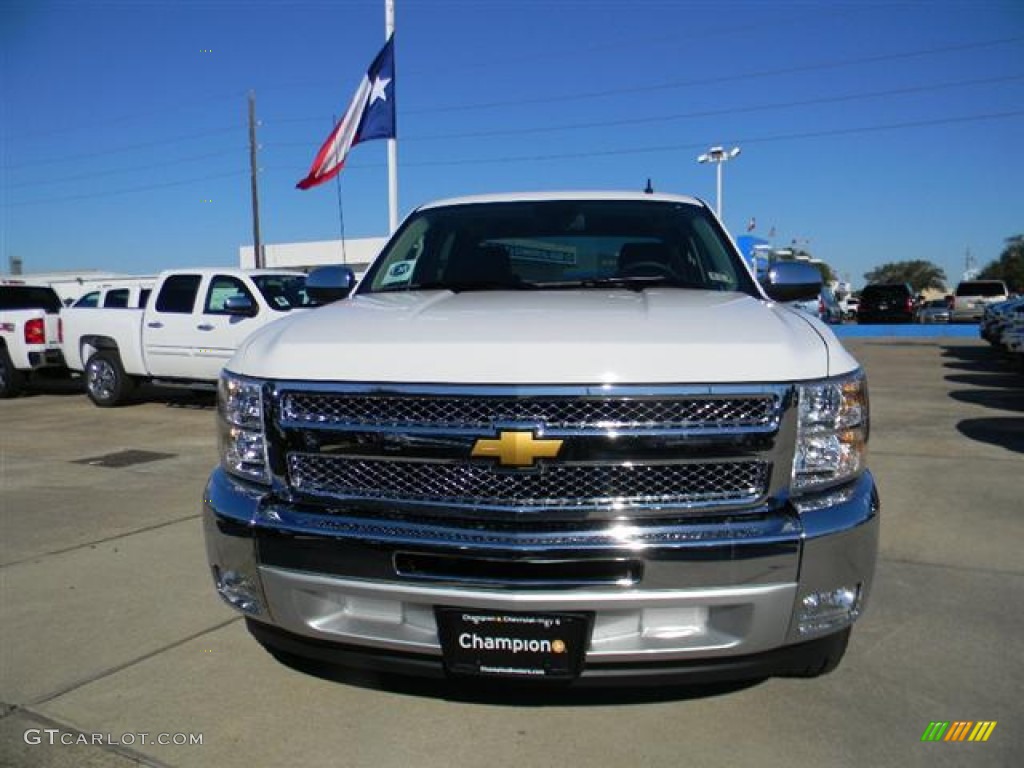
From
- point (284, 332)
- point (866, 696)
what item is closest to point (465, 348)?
point (284, 332)

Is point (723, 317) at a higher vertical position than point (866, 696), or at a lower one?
higher

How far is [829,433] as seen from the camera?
251 cm

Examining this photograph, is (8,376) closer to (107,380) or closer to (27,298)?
(27,298)

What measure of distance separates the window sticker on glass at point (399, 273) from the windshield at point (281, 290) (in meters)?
7.05

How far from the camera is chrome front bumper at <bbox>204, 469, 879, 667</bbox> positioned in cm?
233

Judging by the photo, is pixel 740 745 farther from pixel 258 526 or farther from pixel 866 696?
pixel 258 526

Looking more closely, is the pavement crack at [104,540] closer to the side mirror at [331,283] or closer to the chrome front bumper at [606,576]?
the side mirror at [331,283]

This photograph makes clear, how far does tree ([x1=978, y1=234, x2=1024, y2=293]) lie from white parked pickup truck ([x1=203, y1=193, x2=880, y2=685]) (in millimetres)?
86269

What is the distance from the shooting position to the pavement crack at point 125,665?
3154 mm

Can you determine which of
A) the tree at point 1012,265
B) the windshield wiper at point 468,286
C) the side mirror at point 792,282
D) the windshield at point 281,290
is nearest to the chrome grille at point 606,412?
the windshield wiper at point 468,286

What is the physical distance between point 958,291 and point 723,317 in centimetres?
4043

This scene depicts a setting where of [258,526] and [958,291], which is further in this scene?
[958,291]

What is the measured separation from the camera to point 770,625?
239cm

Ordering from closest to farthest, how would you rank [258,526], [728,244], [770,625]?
[770,625] → [258,526] → [728,244]
